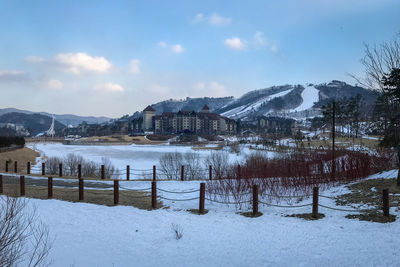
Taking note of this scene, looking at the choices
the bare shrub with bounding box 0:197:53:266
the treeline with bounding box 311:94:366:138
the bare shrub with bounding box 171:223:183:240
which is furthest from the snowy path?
the treeline with bounding box 311:94:366:138

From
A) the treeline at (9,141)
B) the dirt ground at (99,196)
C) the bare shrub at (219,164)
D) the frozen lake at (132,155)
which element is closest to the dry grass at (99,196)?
the dirt ground at (99,196)

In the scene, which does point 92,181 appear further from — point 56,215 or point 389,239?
point 389,239

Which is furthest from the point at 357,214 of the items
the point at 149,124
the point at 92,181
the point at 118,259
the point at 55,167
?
the point at 149,124

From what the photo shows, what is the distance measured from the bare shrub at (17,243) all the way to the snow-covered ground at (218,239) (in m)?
0.44

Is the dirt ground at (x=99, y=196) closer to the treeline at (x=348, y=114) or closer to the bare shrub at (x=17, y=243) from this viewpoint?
the bare shrub at (x=17, y=243)

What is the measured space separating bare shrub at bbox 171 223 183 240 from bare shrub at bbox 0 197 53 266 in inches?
130

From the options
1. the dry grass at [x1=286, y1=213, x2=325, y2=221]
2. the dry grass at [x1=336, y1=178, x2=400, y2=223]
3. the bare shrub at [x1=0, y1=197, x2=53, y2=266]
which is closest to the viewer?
the bare shrub at [x1=0, y1=197, x2=53, y2=266]

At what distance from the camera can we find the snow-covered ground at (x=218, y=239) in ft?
21.4

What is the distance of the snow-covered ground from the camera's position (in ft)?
21.4

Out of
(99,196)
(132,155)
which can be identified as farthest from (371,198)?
(132,155)

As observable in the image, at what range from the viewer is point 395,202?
9211 millimetres

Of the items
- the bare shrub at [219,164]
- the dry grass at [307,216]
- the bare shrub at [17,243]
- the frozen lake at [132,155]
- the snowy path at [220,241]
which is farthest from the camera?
the frozen lake at [132,155]

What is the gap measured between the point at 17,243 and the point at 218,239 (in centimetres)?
555

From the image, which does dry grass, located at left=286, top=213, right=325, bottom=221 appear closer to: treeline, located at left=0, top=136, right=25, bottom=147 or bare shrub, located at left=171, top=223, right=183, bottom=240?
bare shrub, located at left=171, top=223, right=183, bottom=240
